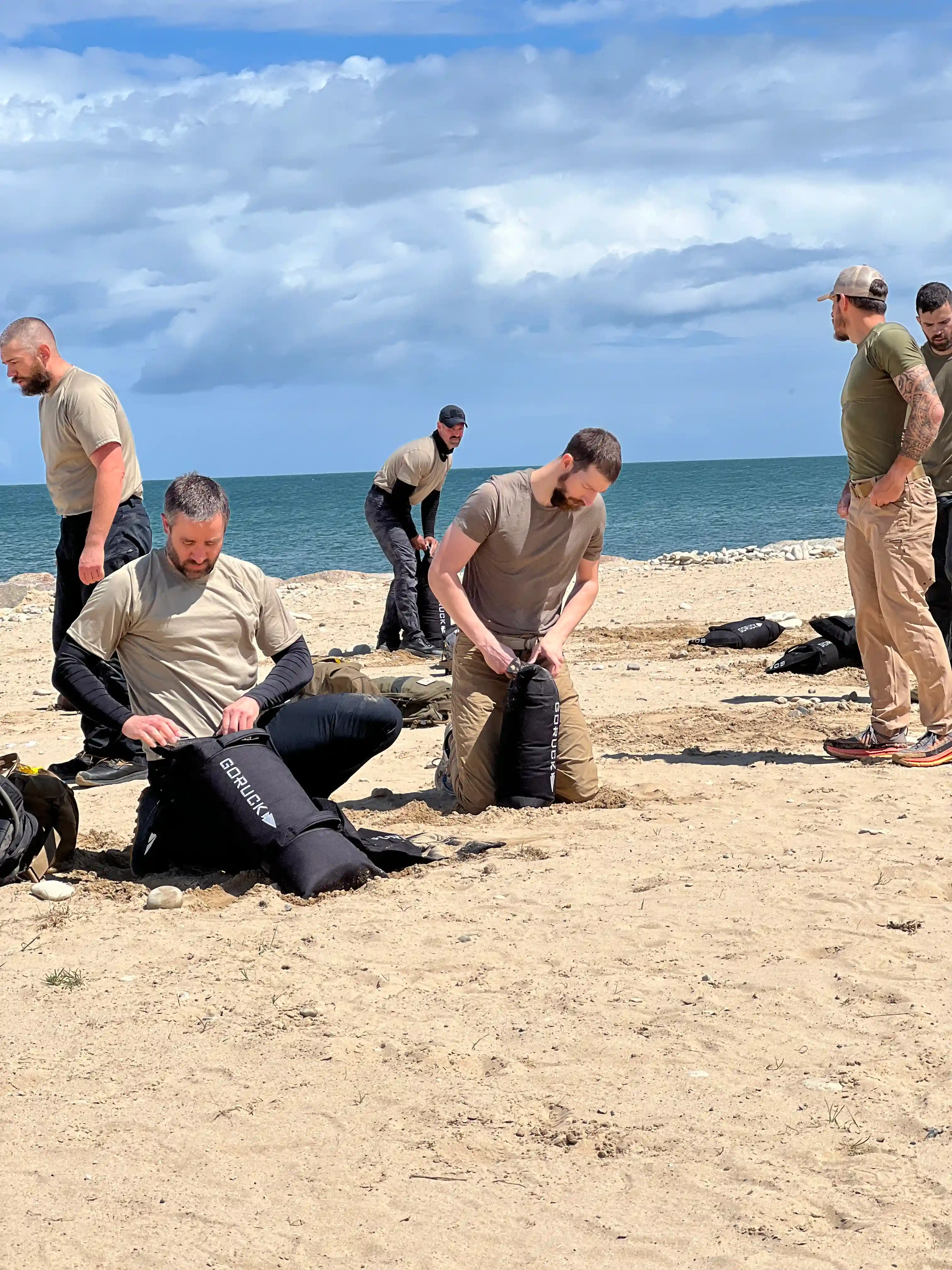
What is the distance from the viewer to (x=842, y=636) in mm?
8922

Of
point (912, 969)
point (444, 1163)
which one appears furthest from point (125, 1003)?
point (912, 969)

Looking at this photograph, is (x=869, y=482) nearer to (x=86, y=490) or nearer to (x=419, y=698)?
(x=419, y=698)

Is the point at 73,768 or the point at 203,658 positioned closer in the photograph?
the point at 203,658

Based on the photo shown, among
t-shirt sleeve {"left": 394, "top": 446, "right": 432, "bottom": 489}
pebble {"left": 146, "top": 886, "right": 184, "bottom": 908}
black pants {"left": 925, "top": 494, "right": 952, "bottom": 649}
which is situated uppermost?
t-shirt sleeve {"left": 394, "top": 446, "right": 432, "bottom": 489}

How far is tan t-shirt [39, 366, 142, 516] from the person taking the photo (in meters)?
6.46

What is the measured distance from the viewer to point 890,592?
20.5 ft

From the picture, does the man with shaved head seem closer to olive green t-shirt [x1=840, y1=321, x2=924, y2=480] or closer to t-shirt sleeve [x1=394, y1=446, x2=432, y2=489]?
A: olive green t-shirt [x1=840, y1=321, x2=924, y2=480]

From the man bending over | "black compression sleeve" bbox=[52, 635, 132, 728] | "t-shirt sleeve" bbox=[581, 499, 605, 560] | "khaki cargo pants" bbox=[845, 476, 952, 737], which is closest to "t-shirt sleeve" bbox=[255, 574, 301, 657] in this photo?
the man bending over

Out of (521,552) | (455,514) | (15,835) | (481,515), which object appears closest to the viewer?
(15,835)

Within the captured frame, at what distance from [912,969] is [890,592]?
2.82m

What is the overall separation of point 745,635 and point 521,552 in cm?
493

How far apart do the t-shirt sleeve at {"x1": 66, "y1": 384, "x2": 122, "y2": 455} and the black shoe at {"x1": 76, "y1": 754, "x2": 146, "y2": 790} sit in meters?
1.63

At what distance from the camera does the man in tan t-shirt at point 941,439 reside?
23.2 feet

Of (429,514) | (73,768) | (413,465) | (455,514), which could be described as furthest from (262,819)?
(455,514)
